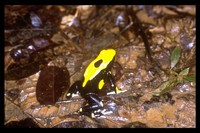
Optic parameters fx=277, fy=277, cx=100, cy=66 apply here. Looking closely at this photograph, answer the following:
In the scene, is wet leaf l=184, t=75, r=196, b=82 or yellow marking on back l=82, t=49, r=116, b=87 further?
yellow marking on back l=82, t=49, r=116, b=87

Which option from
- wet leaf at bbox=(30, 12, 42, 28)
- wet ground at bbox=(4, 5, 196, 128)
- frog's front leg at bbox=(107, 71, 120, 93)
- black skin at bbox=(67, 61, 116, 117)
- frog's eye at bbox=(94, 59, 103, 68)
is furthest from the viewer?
wet leaf at bbox=(30, 12, 42, 28)

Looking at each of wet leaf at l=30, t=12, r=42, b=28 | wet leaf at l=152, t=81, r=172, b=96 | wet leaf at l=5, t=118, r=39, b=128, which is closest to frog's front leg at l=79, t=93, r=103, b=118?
wet leaf at l=5, t=118, r=39, b=128

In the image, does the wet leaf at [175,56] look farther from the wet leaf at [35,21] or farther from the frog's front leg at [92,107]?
the wet leaf at [35,21]

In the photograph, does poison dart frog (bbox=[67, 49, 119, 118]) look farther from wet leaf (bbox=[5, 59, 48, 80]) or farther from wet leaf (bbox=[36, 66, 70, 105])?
wet leaf (bbox=[5, 59, 48, 80])

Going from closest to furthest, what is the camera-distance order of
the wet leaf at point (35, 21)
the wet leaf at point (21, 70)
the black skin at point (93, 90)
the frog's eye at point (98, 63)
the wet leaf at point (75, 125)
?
the wet leaf at point (75, 125) < the black skin at point (93, 90) < the frog's eye at point (98, 63) < the wet leaf at point (21, 70) < the wet leaf at point (35, 21)

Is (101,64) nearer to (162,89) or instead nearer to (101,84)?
(101,84)

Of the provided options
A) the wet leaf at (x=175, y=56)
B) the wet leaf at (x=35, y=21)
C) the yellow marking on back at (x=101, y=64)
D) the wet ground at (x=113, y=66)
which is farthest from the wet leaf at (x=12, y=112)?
the wet leaf at (x=175, y=56)
